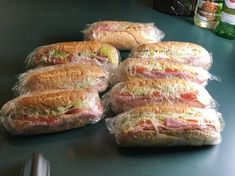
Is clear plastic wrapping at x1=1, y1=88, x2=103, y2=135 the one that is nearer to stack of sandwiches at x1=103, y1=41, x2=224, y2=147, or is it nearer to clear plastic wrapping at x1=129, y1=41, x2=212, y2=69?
stack of sandwiches at x1=103, y1=41, x2=224, y2=147

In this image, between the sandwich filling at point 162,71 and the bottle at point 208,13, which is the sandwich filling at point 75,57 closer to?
the sandwich filling at point 162,71

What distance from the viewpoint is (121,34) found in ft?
3.10

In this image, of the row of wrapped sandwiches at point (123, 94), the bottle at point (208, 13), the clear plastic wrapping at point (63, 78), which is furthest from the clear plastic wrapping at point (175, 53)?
the bottle at point (208, 13)

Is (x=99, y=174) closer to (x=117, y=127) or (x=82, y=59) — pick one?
(x=117, y=127)

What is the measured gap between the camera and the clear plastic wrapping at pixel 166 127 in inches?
25.4

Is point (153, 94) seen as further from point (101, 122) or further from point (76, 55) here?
point (76, 55)

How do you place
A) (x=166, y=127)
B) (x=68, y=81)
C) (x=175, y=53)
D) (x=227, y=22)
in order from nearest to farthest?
1. (x=166, y=127)
2. (x=68, y=81)
3. (x=175, y=53)
4. (x=227, y=22)

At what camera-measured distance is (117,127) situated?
0.67 meters

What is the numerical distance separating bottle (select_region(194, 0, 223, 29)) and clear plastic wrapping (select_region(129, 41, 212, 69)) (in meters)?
0.25

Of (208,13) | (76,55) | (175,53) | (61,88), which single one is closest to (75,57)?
(76,55)

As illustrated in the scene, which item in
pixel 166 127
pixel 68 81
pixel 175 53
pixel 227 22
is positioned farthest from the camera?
pixel 227 22

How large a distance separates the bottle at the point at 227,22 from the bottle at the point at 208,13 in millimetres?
25

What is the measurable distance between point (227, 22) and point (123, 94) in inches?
19.0

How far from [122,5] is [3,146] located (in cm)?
73
